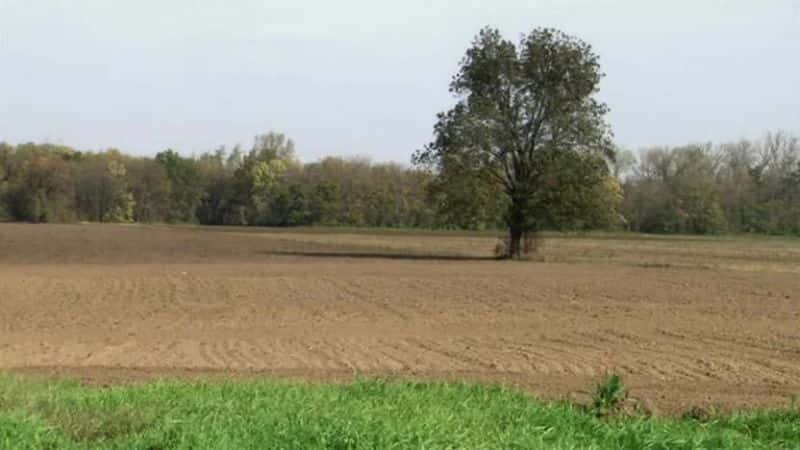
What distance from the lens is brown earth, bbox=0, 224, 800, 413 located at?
12.9m

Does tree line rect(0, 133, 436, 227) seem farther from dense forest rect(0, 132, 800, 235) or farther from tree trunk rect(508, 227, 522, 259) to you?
tree trunk rect(508, 227, 522, 259)

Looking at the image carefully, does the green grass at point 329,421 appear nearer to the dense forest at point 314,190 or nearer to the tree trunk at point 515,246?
the tree trunk at point 515,246

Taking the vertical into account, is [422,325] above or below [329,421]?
below

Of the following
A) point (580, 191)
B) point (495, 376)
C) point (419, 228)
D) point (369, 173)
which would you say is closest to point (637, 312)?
point (495, 376)

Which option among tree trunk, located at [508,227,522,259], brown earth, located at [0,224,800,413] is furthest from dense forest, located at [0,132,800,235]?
brown earth, located at [0,224,800,413]

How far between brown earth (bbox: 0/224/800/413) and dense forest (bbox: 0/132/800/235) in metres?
65.3

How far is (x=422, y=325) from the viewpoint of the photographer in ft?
63.5

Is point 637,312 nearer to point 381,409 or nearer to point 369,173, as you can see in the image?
point 381,409

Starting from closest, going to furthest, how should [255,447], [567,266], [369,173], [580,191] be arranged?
[255,447] → [567,266] → [580,191] → [369,173]

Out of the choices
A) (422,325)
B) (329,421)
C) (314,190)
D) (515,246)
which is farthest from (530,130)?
(314,190)

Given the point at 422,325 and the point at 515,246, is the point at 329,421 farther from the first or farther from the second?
the point at 515,246

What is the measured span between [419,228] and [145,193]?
126 feet

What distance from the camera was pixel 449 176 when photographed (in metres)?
47.5

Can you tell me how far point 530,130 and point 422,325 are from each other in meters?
30.7
